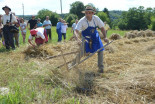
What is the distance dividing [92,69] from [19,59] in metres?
2.54

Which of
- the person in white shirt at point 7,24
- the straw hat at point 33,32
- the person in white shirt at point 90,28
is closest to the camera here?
the person in white shirt at point 90,28

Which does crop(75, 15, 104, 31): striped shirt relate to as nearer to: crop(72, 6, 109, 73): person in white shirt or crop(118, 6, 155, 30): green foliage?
crop(72, 6, 109, 73): person in white shirt

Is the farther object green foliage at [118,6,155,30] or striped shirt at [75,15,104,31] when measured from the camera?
green foliage at [118,6,155,30]

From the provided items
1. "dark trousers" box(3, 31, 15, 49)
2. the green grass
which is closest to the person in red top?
"dark trousers" box(3, 31, 15, 49)

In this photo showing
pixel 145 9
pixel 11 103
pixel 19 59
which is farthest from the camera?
pixel 145 9

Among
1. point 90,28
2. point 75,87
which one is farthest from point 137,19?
point 75,87

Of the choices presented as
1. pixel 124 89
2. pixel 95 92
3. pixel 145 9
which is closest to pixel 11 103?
pixel 95 92

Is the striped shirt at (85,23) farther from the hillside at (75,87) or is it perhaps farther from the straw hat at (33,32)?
the straw hat at (33,32)

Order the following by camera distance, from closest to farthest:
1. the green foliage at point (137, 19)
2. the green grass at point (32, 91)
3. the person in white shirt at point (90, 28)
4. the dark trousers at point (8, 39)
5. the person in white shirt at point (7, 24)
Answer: the green grass at point (32, 91) < the person in white shirt at point (90, 28) < the person in white shirt at point (7, 24) < the dark trousers at point (8, 39) < the green foliage at point (137, 19)

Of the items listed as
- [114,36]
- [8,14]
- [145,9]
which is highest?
[145,9]

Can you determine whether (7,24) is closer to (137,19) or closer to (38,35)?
(38,35)

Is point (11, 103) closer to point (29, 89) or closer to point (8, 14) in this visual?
point (29, 89)

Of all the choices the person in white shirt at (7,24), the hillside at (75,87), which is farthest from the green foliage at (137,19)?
the hillside at (75,87)

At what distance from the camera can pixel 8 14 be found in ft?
19.5
